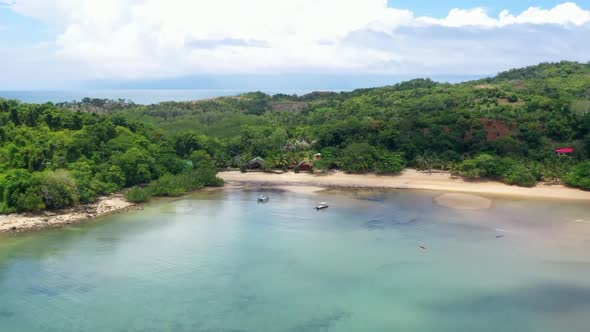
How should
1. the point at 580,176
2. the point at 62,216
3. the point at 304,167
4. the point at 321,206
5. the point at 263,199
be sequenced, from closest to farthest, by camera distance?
the point at 62,216 → the point at 321,206 → the point at 263,199 → the point at 580,176 → the point at 304,167

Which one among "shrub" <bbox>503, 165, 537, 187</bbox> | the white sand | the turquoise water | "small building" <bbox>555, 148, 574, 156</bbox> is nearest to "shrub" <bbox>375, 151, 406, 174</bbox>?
the white sand

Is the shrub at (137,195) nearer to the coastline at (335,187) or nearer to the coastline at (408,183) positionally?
the coastline at (335,187)

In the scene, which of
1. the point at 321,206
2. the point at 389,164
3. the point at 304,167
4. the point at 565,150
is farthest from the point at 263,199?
the point at 565,150

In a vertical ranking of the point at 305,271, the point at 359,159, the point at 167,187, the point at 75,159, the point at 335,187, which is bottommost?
the point at 305,271

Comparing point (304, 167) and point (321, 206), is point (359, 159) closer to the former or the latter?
point (304, 167)

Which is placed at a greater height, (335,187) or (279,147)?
(279,147)

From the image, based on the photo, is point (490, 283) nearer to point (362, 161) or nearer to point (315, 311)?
point (315, 311)

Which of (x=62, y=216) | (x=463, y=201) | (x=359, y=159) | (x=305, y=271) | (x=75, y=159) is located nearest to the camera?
(x=305, y=271)

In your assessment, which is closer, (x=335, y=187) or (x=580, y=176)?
(x=580, y=176)
